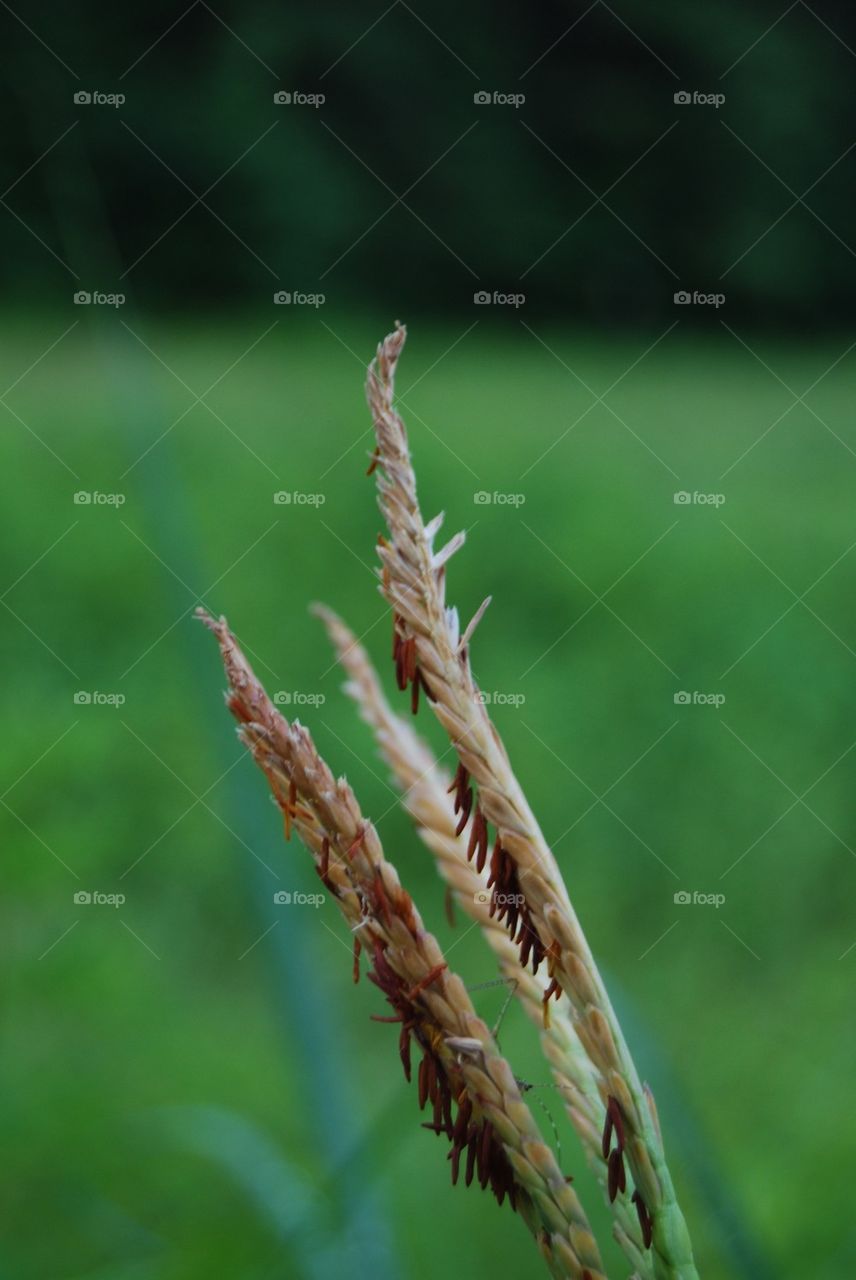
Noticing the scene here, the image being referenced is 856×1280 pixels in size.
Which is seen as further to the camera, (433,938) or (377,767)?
(377,767)

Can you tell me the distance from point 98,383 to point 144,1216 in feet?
2.94

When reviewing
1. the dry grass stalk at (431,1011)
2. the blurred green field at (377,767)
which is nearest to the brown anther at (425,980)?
the dry grass stalk at (431,1011)

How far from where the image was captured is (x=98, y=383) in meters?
1.37

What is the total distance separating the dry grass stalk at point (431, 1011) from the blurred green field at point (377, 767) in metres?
0.10

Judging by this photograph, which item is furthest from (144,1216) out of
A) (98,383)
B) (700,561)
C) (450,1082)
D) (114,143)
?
(114,143)

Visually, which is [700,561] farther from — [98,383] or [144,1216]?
[144,1216]

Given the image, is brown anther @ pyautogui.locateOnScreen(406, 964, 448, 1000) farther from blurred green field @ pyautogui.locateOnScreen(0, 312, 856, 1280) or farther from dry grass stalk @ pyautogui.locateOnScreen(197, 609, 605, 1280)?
blurred green field @ pyautogui.locateOnScreen(0, 312, 856, 1280)

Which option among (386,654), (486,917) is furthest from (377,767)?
(486,917)

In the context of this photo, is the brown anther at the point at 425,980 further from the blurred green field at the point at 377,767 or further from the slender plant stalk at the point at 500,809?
the blurred green field at the point at 377,767

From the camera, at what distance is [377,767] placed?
1134 millimetres

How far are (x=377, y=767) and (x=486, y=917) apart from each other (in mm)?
912

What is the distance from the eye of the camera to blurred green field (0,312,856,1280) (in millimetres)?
520

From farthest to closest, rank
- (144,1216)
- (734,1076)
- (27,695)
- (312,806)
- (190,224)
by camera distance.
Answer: (190,224) < (27,695) < (734,1076) < (144,1216) < (312,806)

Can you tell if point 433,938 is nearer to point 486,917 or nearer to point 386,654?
point 486,917
